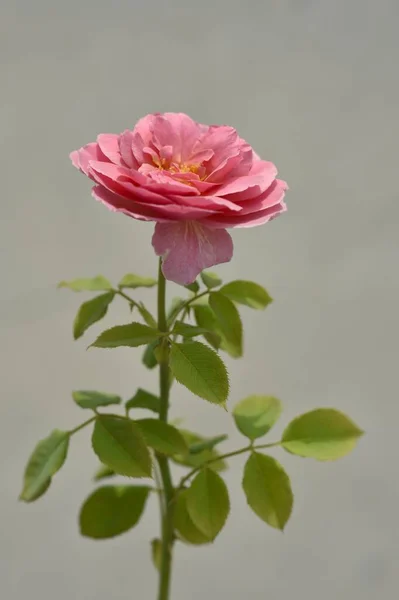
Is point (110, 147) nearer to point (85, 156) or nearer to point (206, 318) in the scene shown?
point (85, 156)

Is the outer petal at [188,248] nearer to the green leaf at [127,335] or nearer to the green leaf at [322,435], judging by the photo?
the green leaf at [127,335]

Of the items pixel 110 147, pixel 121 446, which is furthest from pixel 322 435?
pixel 110 147

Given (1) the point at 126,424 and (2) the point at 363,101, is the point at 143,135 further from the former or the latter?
(2) the point at 363,101

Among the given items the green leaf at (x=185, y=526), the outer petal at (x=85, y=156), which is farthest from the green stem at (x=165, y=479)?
the outer petal at (x=85, y=156)

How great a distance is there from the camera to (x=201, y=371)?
60 centimetres

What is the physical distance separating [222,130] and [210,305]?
6.3 inches

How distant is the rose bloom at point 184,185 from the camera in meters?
0.55

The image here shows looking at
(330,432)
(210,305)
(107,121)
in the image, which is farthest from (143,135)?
(107,121)

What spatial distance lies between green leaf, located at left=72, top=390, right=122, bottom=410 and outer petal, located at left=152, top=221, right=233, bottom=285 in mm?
195

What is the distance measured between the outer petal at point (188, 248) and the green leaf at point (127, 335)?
0.09m

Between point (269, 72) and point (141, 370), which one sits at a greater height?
point (269, 72)

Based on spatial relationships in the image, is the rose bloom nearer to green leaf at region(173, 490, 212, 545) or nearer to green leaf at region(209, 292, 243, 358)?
green leaf at region(209, 292, 243, 358)

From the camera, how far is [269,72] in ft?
3.74

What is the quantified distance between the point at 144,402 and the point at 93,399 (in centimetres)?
5
